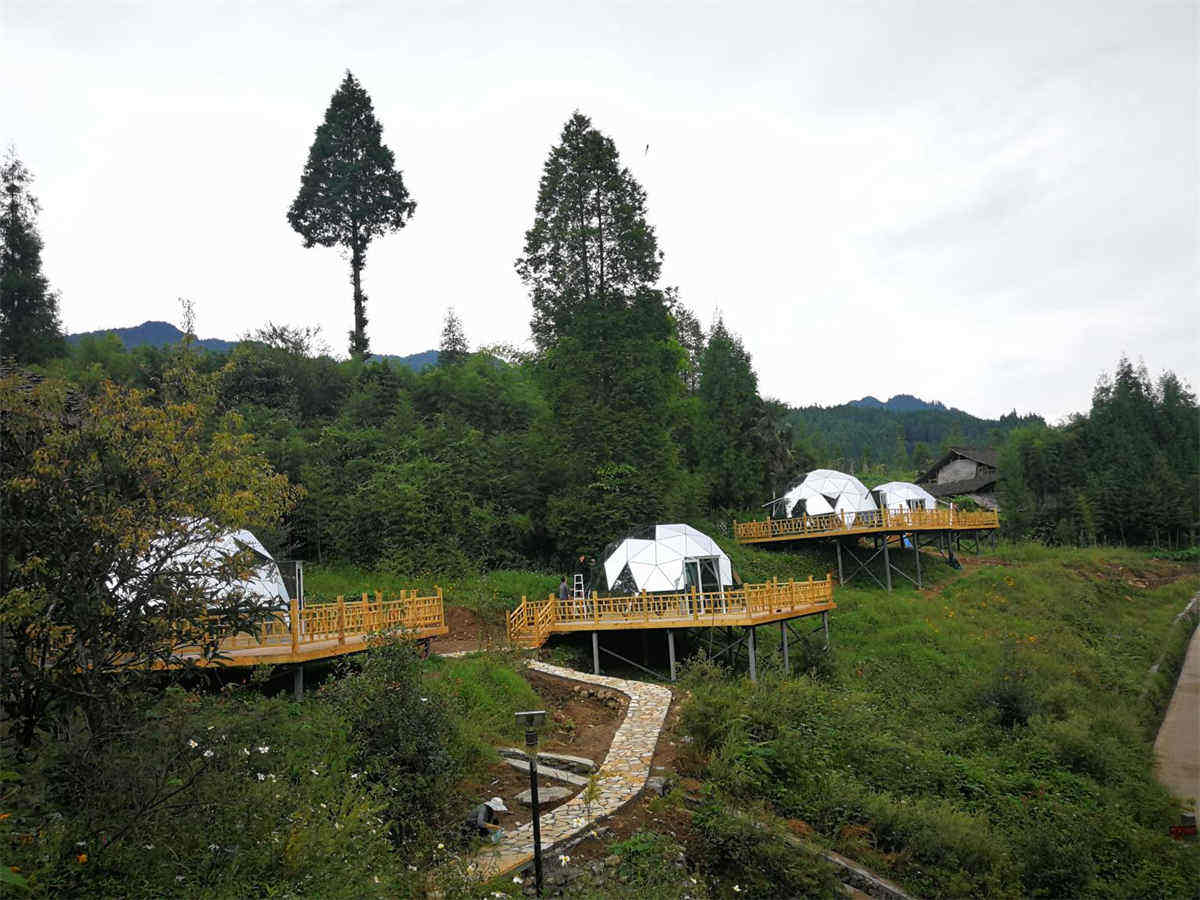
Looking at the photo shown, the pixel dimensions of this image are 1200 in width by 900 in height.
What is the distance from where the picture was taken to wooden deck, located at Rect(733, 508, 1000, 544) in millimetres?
28688

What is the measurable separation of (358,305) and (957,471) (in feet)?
Result: 176

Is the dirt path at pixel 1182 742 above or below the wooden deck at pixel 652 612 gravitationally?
below

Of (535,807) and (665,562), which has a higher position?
(665,562)

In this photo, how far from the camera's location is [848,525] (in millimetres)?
29406

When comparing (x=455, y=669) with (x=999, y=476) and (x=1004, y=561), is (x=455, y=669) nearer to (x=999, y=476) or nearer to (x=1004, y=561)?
(x=1004, y=561)

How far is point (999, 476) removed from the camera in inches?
2290

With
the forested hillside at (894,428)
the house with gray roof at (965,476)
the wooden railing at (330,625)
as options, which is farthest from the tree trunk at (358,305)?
the forested hillside at (894,428)

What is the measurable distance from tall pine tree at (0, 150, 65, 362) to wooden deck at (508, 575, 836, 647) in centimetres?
1885

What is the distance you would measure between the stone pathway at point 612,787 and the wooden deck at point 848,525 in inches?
647

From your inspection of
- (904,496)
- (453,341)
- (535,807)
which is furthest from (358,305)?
(535,807)

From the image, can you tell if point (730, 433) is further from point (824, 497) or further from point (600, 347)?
point (600, 347)

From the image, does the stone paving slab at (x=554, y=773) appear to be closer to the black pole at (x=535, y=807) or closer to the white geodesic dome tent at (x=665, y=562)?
the black pole at (x=535, y=807)

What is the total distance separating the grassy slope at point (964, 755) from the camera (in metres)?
9.65

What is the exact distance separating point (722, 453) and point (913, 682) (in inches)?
596
